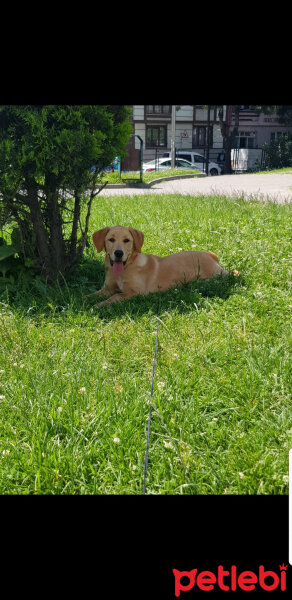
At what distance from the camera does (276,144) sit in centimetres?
3297

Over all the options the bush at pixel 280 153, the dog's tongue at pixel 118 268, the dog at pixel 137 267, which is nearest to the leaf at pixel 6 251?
the dog at pixel 137 267

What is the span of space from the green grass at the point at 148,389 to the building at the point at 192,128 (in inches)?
1437

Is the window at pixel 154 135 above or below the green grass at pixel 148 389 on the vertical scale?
above

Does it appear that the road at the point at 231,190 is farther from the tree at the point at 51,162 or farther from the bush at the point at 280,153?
the bush at the point at 280,153

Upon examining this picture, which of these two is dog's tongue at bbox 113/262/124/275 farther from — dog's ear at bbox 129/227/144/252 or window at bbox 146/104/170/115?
window at bbox 146/104/170/115

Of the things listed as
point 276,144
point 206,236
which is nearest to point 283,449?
point 206,236

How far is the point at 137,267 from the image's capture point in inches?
196

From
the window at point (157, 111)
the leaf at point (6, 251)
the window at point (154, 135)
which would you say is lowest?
the leaf at point (6, 251)

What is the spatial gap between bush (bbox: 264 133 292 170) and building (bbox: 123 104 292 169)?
6920 mm

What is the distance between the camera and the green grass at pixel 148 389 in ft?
7.64

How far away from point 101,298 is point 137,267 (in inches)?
19.6

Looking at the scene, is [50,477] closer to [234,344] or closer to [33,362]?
[33,362]

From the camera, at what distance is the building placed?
3950cm

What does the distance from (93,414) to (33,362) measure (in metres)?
0.90
